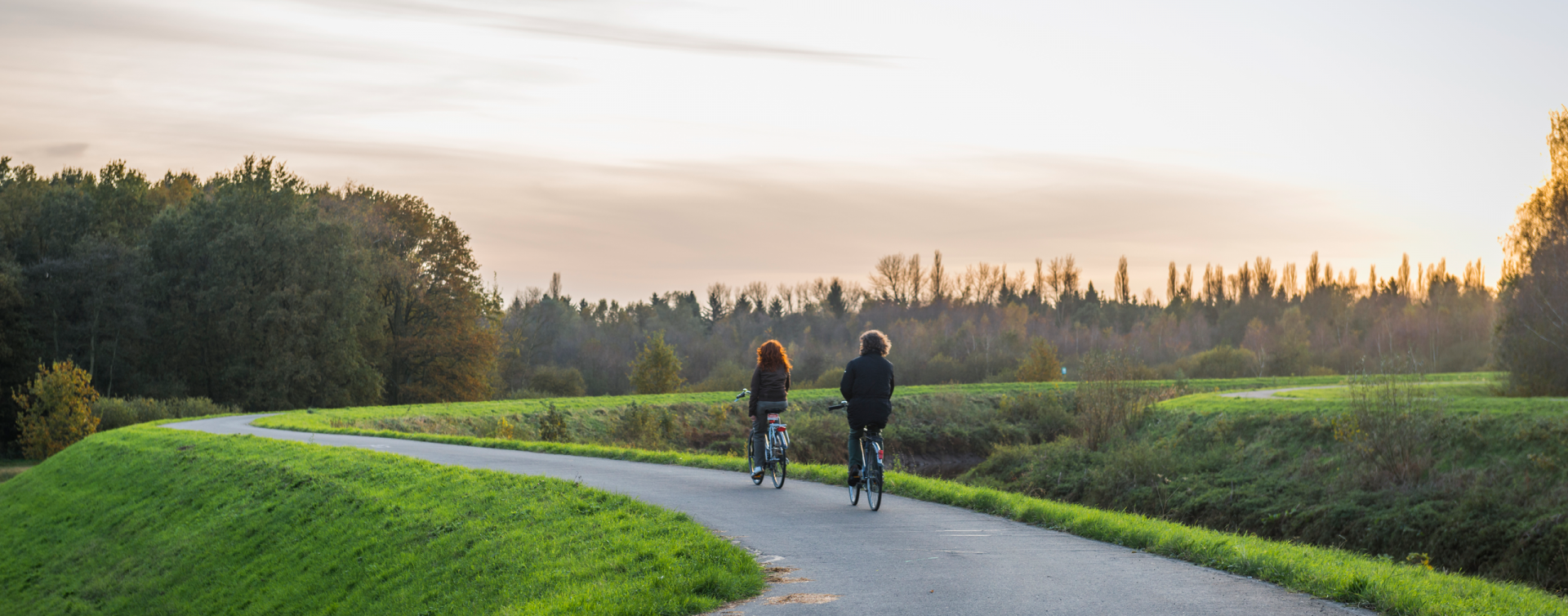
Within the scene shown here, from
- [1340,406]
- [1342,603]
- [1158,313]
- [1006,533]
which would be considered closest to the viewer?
[1342,603]

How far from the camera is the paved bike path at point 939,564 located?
25.0 feet

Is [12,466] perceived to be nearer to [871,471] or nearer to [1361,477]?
[871,471]

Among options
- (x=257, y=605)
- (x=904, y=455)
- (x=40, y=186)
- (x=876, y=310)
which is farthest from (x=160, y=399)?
(x=876, y=310)

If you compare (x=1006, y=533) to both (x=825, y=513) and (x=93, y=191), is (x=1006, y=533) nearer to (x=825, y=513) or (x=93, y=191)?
(x=825, y=513)

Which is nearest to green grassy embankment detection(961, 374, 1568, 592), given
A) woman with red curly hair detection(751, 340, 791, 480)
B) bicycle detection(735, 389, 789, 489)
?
bicycle detection(735, 389, 789, 489)

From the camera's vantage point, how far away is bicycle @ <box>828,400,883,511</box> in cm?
1249

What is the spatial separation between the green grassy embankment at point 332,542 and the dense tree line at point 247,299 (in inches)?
864

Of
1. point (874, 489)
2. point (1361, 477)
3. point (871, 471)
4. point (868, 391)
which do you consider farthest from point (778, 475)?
point (1361, 477)

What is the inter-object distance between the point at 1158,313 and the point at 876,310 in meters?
31.8

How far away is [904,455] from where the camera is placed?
41844 millimetres

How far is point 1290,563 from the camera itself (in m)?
8.86

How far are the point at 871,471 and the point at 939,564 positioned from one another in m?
3.42

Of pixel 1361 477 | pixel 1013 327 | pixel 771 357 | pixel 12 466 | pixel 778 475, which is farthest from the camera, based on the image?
pixel 1013 327

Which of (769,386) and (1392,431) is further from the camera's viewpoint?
(1392,431)
